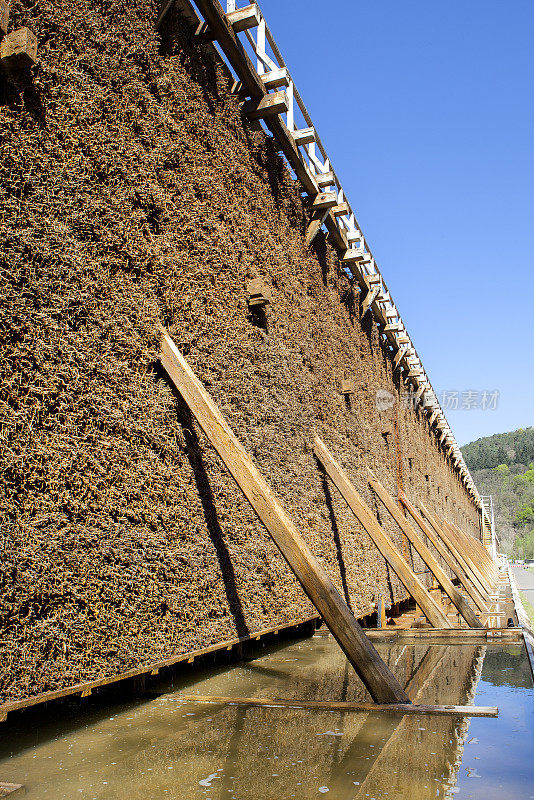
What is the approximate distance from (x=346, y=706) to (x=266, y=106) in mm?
5461

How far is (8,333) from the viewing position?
2.95m

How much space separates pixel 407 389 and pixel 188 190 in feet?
37.7

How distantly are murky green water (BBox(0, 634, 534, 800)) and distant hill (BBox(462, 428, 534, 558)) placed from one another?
94238mm

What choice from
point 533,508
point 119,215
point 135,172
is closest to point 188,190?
point 135,172

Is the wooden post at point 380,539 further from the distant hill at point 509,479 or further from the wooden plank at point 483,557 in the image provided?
the distant hill at point 509,479

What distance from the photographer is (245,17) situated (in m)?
5.36

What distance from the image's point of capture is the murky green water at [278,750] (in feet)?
7.41

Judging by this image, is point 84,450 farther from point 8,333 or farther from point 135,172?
point 135,172

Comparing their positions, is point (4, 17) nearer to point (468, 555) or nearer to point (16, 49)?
point (16, 49)

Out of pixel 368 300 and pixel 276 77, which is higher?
pixel 276 77

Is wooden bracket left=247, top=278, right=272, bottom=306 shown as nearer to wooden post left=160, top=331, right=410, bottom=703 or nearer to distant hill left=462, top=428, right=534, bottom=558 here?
wooden post left=160, top=331, right=410, bottom=703

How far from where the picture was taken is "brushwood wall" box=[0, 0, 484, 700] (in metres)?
2.99

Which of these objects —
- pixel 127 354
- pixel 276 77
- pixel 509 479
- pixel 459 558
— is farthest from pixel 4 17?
pixel 509 479

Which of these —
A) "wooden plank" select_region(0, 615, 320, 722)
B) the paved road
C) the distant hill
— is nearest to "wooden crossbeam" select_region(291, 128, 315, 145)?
"wooden plank" select_region(0, 615, 320, 722)
